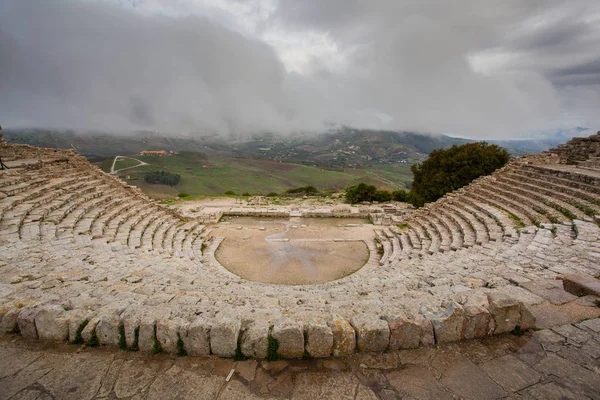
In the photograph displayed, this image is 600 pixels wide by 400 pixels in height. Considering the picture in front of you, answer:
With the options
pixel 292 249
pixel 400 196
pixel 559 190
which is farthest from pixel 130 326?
pixel 400 196

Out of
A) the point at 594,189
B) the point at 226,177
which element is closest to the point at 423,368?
the point at 594,189

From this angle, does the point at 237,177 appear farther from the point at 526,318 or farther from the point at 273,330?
the point at 526,318

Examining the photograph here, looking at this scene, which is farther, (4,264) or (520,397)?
(4,264)

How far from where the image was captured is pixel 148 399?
3.07m

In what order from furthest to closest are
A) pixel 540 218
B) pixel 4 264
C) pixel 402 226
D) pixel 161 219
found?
pixel 402 226, pixel 161 219, pixel 540 218, pixel 4 264

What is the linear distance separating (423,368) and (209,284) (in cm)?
655

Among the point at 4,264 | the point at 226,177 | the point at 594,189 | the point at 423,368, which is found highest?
the point at 594,189

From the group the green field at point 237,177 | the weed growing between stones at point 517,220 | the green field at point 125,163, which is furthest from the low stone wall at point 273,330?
the green field at point 125,163

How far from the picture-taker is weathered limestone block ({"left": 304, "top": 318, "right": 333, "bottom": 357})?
3.58 metres

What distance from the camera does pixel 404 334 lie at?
3.74 m

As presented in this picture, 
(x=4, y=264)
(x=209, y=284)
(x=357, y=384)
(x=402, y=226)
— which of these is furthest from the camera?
(x=402, y=226)

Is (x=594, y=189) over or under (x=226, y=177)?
over

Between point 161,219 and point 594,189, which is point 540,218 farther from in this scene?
point 161,219

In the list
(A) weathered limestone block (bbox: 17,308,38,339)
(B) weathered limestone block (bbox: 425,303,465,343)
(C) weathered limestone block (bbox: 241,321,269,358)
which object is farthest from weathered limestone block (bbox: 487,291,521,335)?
(A) weathered limestone block (bbox: 17,308,38,339)
